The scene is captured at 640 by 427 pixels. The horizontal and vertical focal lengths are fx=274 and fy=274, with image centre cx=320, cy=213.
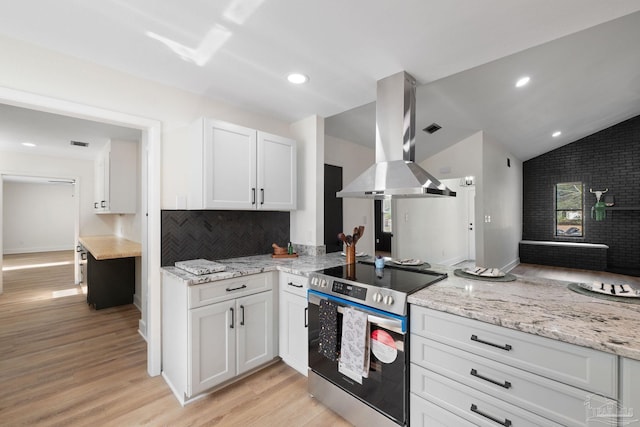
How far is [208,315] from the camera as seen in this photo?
6.35 feet

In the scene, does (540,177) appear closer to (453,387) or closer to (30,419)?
(453,387)

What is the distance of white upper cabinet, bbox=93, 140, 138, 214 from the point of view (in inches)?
157

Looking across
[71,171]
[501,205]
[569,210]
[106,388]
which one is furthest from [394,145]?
[569,210]

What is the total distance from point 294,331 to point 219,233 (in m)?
1.17

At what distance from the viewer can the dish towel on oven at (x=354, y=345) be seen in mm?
1602

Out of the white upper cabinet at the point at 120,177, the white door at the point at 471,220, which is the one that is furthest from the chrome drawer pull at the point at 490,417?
the white upper cabinet at the point at 120,177

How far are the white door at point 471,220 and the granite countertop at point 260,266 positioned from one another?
3.02m

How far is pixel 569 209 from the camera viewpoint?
694 cm

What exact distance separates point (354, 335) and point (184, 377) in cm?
124

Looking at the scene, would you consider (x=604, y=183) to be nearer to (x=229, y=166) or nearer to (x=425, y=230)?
(x=425, y=230)

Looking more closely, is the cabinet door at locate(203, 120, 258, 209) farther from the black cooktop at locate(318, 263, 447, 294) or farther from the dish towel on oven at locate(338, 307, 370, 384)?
the dish towel on oven at locate(338, 307, 370, 384)

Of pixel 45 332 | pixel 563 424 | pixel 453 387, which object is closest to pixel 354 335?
pixel 453 387

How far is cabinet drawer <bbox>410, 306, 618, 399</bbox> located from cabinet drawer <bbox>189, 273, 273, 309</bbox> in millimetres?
1255

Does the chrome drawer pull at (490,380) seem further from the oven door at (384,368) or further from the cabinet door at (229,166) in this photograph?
the cabinet door at (229,166)
